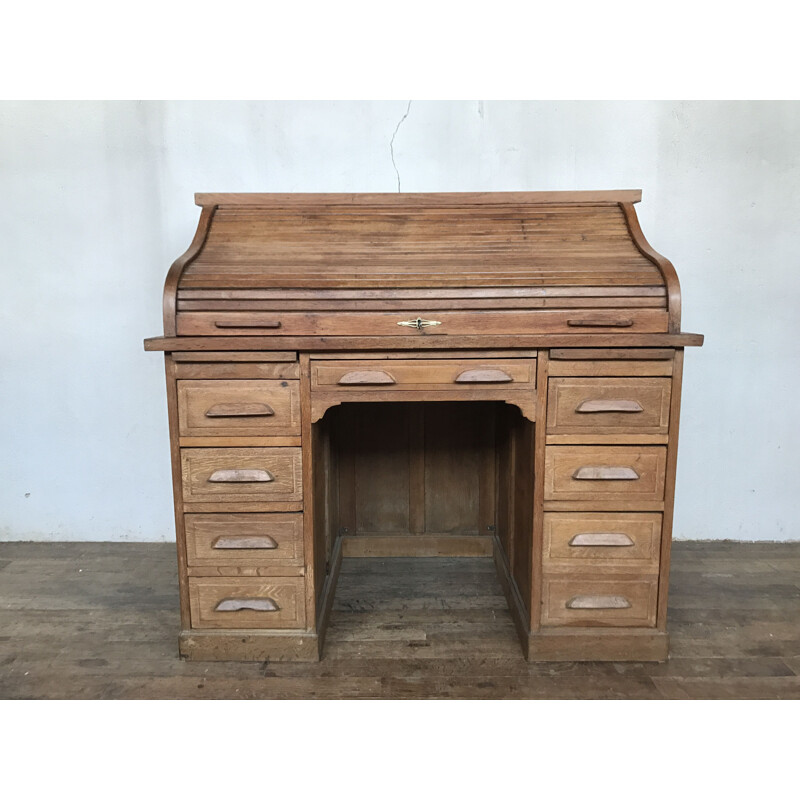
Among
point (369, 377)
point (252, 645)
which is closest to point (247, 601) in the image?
point (252, 645)

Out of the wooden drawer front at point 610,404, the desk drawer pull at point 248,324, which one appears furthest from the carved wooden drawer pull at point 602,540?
the desk drawer pull at point 248,324

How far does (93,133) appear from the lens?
3.47 meters

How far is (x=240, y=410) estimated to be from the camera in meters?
2.42

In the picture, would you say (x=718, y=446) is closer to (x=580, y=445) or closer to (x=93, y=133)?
(x=580, y=445)

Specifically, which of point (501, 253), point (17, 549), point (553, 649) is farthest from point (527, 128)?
point (17, 549)

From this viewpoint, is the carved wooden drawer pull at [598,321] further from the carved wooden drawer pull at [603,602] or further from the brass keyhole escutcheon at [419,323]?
the carved wooden drawer pull at [603,602]

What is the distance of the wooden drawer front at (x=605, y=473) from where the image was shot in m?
2.46

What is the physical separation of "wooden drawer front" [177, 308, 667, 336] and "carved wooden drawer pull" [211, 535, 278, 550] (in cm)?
79

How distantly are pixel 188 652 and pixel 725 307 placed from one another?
3.22 metres

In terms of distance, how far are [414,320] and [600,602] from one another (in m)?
1.32

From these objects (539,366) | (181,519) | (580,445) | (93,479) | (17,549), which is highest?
(539,366)

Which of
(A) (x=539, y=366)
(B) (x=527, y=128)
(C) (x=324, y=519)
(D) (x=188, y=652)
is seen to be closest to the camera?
(A) (x=539, y=366)

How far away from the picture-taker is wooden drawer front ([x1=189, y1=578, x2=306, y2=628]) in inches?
99.7

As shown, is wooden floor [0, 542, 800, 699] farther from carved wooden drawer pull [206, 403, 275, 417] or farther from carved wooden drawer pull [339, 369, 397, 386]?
carved wooden drawer pull [339, 369, 397, 386]
